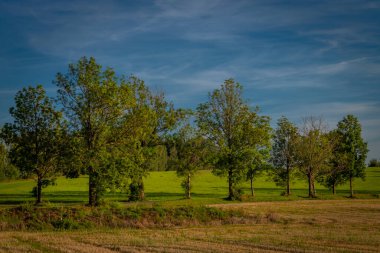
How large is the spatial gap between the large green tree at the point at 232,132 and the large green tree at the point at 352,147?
2464 centimetres

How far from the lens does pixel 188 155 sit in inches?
2758

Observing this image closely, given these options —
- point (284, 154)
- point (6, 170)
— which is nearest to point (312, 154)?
A: point (284, 154)

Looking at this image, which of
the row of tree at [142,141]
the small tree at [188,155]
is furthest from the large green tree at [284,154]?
the small tree at [188,155]

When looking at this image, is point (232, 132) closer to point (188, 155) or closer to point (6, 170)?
point (188, 155)

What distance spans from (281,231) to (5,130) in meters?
37.1

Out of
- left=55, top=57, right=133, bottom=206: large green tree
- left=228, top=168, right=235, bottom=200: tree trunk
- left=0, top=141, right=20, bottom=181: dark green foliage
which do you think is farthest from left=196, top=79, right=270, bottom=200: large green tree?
left=0, top=141, right=20, bottom=181: dark green foliage

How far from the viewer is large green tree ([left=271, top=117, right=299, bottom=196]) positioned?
75.5 m

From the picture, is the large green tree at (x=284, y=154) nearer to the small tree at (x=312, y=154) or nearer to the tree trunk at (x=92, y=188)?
the small tree at (x=312, y=154)

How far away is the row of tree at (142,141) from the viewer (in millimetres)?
47562

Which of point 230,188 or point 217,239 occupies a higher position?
point 230,188

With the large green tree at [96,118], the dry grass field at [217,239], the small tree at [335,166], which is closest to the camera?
the dry grass field at [217,239]

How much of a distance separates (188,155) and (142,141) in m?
13.4

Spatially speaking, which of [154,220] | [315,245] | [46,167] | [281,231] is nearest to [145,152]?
[46,167]

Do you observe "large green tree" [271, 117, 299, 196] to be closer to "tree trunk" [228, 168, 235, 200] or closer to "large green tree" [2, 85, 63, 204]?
"tree trunk" [228, 168, 235, 200]
